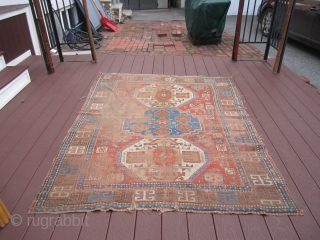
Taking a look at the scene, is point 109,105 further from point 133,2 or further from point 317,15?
point 133,2

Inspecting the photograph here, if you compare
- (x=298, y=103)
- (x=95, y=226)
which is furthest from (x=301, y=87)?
(x=95, y=226)

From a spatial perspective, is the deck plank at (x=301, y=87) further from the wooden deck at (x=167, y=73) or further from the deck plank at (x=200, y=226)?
the deck plank at (x=200, y=226)

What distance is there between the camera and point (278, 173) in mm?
1660

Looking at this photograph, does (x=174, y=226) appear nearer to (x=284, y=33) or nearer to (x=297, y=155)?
(x=297, y=155)

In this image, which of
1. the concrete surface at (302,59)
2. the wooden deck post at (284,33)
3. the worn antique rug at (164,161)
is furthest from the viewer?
the concrete surface at (302,59)

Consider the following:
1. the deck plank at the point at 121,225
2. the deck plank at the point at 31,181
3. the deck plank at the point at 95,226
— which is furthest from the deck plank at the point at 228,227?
the deck plank at the point at 31,181

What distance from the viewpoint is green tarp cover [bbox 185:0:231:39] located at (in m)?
3.95

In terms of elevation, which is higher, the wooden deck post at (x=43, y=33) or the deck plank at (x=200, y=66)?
the wooden deck post at (x=43, y=33)

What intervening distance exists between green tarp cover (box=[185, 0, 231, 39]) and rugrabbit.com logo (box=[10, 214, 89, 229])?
360 centimetres

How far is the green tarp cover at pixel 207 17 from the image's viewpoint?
13.0ft

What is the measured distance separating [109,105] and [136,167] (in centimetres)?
97

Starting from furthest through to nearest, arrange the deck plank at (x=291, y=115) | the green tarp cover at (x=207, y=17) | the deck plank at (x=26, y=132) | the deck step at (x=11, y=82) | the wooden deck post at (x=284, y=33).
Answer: the green tarp cover at (x=207, y=17) < the wooden deck post at (x=284, y=33) < the deck step at (x=11, y=82) < the deck plank at (x=291, y=115) < the deck plank at (x=26, y=132)

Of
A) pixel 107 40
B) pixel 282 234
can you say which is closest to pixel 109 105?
pixel 282 234

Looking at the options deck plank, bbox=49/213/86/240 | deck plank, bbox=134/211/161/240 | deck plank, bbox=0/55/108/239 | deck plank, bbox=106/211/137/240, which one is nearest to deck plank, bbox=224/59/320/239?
deck plank, bbox=134/211/161/240
